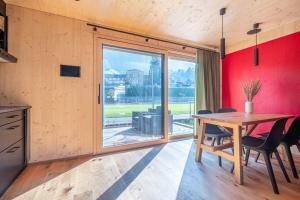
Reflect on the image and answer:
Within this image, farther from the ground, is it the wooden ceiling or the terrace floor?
the wooden ceiling

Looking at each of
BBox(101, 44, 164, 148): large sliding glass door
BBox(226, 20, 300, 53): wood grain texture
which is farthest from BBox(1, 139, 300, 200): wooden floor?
BBox(226, 20, 300, 53): wood grain texture

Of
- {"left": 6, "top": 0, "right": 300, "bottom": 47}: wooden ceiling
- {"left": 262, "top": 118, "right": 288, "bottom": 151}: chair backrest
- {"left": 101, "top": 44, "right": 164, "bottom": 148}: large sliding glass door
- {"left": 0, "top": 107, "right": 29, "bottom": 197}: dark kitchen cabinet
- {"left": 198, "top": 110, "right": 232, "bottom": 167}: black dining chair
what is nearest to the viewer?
{"left": 0, "top": 107, "right": 29, "bottom": 197}: dark kitchen cabinet

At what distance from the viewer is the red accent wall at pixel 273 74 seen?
309cm

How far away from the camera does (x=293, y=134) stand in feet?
7.40

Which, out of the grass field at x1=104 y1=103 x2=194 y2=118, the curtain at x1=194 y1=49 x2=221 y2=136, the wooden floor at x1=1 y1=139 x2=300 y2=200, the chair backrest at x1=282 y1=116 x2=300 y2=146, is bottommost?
the wooden floor at x1=1 y1=139 x2=300 y2=200

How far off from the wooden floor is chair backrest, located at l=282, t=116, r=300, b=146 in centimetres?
48

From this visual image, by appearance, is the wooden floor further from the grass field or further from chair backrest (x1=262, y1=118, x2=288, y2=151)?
the grass field

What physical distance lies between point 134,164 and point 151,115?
4.38ft

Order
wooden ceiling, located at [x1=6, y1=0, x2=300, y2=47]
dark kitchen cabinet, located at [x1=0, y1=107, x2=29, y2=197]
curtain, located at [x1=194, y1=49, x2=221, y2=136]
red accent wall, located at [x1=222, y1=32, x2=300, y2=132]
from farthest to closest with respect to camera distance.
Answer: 1. curtain, located at [x1=194, y1=49, x2=221, y2=136]
2. red accent wall, located at [x1=222, y1=32, x2=300, y2=132]
3. wooden ceiling, located at [x1=6, y1=0, x2=300, y2=47]
4. dark kitchen cabinet, located at [x1=0, y1=107, x2=29, y2=197]

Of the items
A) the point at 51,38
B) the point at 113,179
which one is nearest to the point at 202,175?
the point at 113,179

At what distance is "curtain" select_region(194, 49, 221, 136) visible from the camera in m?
4.15

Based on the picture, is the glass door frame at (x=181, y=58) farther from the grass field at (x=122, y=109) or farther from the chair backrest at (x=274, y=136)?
the chair backrest at (x=274, y=136)

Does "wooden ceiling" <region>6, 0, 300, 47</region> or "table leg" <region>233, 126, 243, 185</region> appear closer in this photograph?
"table leg" <region>233, 126, 243, 185</region>

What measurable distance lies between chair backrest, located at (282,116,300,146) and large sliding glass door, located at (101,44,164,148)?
2.23m
